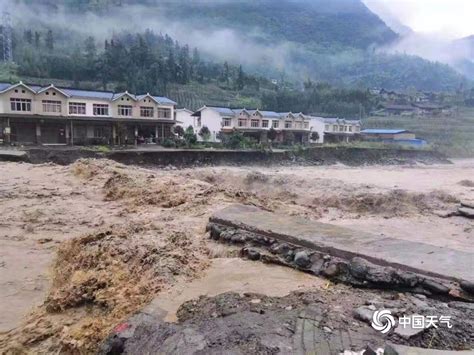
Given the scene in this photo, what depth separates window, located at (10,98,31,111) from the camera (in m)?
32.7

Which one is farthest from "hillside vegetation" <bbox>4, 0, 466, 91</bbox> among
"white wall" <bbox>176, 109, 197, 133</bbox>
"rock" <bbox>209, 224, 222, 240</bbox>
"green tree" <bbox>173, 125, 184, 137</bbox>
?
"rock" <bbox>209, 224, 222, 240</bbox>

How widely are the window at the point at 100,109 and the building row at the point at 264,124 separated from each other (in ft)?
30.1

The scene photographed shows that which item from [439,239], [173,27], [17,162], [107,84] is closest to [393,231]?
[439,239]

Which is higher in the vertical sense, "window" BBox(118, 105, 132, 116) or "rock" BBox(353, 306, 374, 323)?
"window" BBox(118, 105, 132, 116)

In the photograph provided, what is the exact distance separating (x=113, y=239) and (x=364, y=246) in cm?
435

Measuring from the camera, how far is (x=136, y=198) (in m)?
12.6

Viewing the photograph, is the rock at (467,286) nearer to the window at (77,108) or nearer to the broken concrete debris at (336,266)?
the broken concrete debris at (336,266)

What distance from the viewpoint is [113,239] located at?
295 inches

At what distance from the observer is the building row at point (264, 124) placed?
4659cm

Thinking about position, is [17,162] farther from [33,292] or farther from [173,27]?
[173,27]

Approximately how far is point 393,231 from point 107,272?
8.46 metres

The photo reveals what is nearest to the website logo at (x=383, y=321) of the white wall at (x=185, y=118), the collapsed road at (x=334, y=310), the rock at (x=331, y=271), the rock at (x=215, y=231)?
the collapsed road at (x=334, y=310)

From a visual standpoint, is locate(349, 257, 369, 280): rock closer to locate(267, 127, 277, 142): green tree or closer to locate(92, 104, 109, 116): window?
locate(92, 104, 109, 116): window

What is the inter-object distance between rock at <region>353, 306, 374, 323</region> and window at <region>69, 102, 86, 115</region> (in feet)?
116
